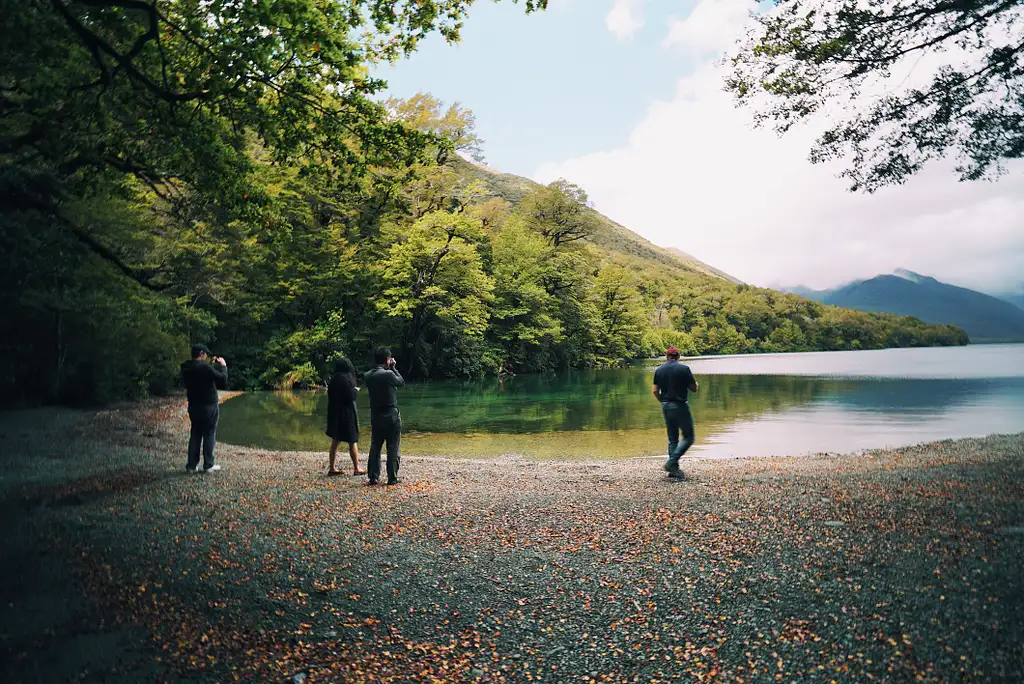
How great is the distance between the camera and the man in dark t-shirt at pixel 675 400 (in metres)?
10.9

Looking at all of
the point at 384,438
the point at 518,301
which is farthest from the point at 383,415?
the point at 518,301

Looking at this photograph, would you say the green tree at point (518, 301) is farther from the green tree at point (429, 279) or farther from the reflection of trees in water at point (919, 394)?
the reflection of trees in water at point (919, 394)

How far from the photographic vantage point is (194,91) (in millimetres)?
9414

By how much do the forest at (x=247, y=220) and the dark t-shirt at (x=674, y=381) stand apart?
19.8ft

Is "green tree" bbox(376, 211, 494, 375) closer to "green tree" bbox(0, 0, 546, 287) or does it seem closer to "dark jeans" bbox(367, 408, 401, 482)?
"green tree" bbox(0, 0, 546, 287)

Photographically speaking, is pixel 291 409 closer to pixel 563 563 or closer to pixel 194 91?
pixel 194 91

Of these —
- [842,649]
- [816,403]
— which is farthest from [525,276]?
[842,649]

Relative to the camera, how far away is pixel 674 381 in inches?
439

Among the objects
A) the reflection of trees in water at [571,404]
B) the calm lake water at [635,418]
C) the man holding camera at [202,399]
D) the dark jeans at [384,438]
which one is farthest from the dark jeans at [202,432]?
the reflection of trees in water at [571,404]

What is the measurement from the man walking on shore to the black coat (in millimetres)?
1000

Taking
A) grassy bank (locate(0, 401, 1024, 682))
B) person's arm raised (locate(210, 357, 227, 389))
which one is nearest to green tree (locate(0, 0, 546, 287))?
person's arm raised (locate(210, 357, 227, 389))

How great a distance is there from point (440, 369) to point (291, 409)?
21.9 meters

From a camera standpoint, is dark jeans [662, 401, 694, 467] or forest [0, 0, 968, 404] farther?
dark jeans [662, 401, 694, 467]

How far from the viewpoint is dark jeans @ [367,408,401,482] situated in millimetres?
10273
